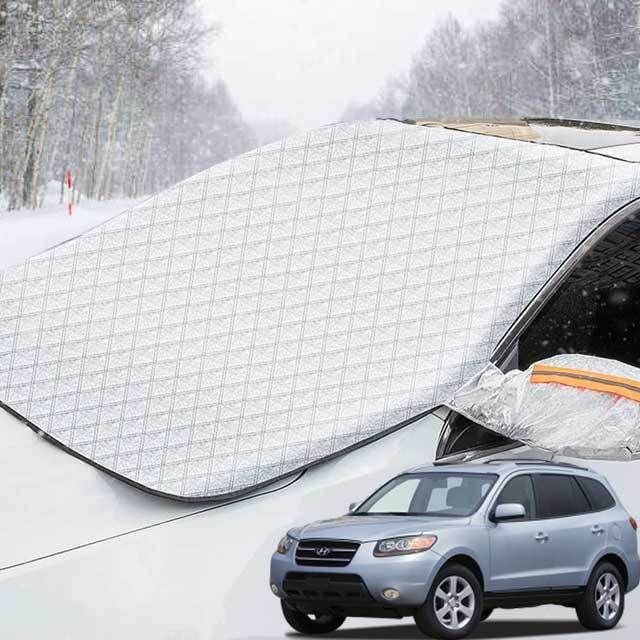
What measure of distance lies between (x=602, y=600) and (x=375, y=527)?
4.69 ft

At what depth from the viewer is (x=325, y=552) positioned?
19.1 ft

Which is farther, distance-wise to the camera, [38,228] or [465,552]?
[38,228]

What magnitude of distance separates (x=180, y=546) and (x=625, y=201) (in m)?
4.16

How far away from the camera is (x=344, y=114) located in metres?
92.9

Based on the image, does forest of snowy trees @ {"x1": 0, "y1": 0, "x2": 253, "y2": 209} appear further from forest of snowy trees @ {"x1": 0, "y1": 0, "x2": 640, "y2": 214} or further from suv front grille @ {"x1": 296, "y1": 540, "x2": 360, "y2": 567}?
suv front grille @ {"x1": 296, "y1": 540, "x2": 360, "y2": 567}

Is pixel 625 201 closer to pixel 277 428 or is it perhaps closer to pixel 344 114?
pixel 277 428

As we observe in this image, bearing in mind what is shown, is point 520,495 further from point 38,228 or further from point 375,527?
point 38,228

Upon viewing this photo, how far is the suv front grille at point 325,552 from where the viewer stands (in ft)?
18.7

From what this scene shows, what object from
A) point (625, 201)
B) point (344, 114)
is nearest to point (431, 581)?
point (625, 201)

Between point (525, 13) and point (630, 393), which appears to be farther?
point (525, 13)

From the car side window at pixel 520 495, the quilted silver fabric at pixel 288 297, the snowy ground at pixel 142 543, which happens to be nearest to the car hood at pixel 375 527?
the car side window at pixel 520 495

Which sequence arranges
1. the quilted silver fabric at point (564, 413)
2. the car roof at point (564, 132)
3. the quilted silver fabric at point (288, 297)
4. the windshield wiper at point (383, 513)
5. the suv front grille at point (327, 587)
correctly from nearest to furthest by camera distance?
the suv front grille at point (327, 587)
the windshield wiper at point (383, 513)
the quilted silver fabric at point (564, 413)
the quilted silver fabric at point (288, 297)
the car roof at point (564, 132)

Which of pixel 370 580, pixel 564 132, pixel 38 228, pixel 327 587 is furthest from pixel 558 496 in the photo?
pixel 38 228

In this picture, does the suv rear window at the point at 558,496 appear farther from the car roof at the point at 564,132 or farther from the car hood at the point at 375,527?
the car roof at the point at 564,132
